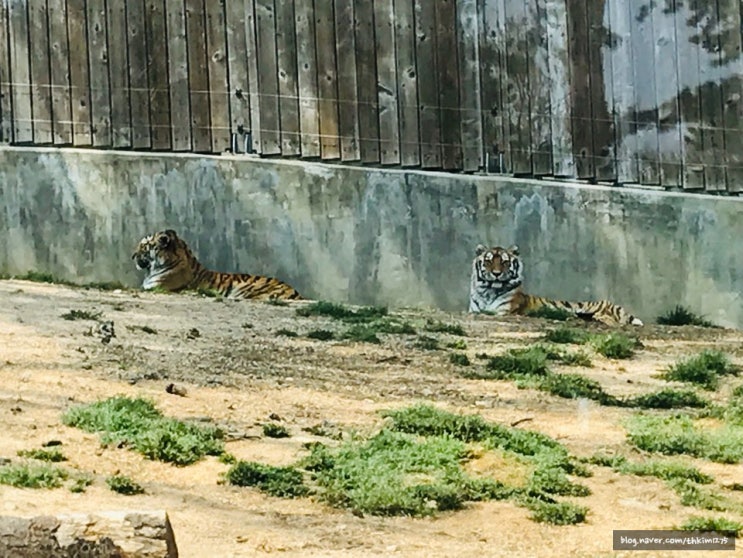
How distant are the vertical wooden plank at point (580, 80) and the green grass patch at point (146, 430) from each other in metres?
6.97

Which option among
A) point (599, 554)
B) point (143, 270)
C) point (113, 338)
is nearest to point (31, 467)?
point (599, 554)

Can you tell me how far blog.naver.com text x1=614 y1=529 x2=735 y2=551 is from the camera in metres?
6.41

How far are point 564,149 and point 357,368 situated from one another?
4.97 metres

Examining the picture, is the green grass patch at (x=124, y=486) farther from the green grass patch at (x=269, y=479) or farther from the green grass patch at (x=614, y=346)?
the green grass patch at (x=614, y=346)

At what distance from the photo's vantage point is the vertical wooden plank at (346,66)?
45.5ft

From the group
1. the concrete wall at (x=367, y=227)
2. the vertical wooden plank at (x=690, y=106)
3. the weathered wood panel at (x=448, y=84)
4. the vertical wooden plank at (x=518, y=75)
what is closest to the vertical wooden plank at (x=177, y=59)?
the concrete wall at (x=367, y=227)

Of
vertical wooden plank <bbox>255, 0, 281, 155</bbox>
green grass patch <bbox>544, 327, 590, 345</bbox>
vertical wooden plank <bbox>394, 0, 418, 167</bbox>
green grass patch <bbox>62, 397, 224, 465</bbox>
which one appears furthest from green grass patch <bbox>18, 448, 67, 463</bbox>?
A: vertical wooden plank <bbox>394, 0, 418, 167</bbox>

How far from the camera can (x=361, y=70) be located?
13883mm

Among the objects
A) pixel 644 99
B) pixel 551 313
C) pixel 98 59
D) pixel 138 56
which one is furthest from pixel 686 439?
pixel 98 59

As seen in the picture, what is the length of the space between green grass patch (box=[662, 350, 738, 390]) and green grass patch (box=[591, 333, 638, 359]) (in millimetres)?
483

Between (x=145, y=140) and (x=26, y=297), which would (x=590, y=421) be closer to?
(x=26, y=297)

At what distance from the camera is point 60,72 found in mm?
13742

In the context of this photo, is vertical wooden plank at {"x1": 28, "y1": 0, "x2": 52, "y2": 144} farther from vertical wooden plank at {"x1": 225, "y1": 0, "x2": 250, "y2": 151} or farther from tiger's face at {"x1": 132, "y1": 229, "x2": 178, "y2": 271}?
tiger's face at {"x1": 132, "y1": 229, "x2": 178, "y2": 271}

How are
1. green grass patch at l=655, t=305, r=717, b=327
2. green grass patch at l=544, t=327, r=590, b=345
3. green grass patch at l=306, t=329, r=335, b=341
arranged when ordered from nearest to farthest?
green grass patch at l=306, t=329, r=335, b=341
green grass patch at l=544, t=327, r=590, b=345
green grass patch at l=655, t=305, r=717, b=327
